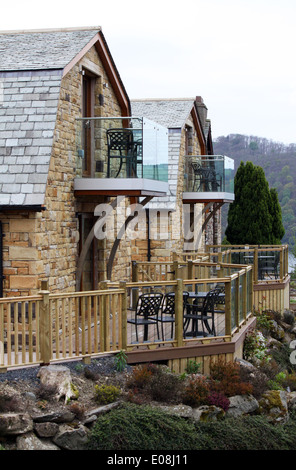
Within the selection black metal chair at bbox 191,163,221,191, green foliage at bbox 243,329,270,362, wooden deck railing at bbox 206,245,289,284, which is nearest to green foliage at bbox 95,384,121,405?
green foliage at bbox 243,329,270,362

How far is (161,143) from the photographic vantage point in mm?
15875

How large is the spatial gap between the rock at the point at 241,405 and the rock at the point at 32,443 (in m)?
3.03

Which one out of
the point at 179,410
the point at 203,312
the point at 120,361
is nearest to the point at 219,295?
the point at 203,312

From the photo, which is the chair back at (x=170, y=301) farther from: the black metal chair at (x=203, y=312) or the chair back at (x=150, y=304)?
the black metal chair at (x=203, y=312)

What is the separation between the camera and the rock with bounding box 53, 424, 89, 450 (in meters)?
9.16

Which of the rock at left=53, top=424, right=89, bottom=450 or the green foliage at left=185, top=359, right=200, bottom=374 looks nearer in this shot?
the rock at left=53, top=424, right=89, bottom=450

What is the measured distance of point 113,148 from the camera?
14391 millimetres

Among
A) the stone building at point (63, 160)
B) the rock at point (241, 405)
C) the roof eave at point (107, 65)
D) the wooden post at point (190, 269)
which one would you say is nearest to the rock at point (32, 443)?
the rock at point (241, 405)

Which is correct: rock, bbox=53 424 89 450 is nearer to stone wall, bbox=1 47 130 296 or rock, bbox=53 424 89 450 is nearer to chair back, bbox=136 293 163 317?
chair back, bbox=136 293 163 317

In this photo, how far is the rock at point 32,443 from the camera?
898cm

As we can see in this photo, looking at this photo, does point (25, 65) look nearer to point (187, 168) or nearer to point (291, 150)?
point (187, 168)

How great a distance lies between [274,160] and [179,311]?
6061 centimetres

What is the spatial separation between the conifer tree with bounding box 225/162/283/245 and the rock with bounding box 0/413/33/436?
21.7 m

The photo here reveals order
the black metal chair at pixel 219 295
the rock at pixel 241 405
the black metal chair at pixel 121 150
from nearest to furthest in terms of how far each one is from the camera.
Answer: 1. the rock at pixel 241 405
2. the black metal chair at pixel 219 295
3. the black metal chair at pixel 121 150
